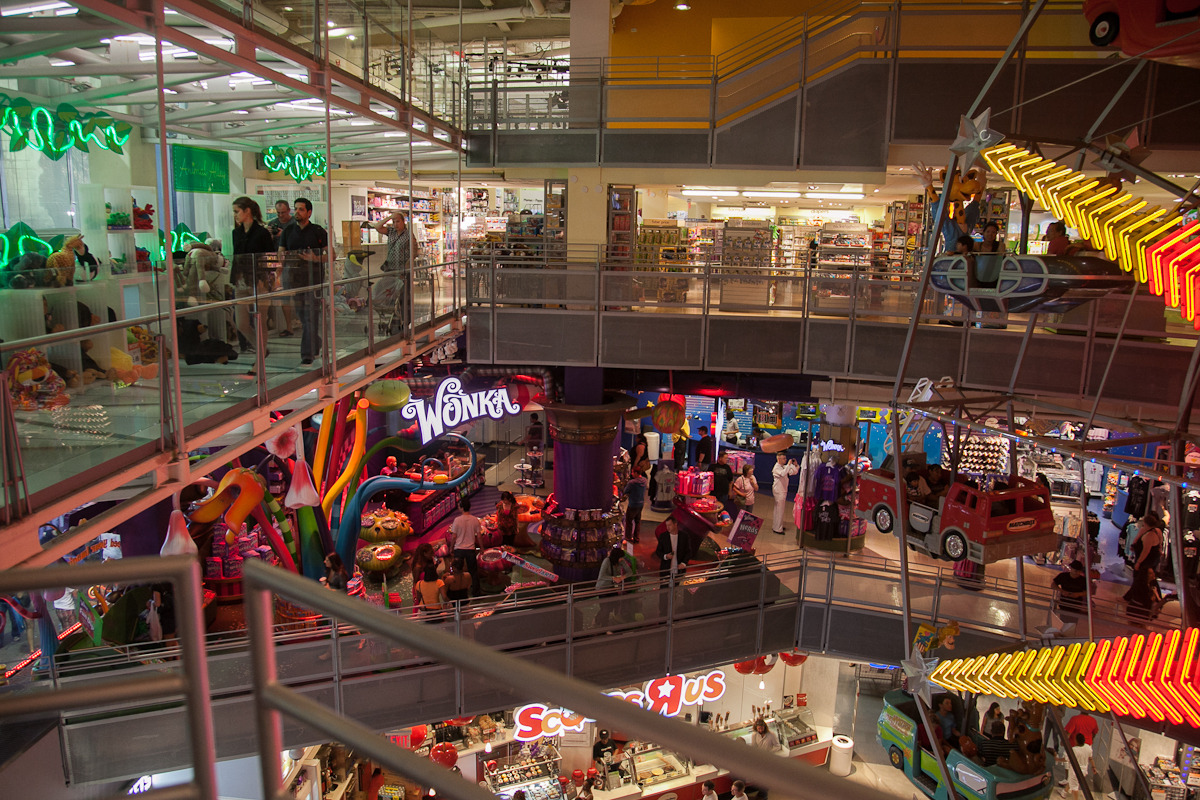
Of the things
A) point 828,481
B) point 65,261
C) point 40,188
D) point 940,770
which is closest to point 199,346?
point 65,261

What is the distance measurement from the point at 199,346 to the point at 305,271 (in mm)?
1750

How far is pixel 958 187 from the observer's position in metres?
6.63

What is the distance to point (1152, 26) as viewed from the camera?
6.11 metres

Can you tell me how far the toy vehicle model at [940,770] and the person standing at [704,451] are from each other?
6789 mm

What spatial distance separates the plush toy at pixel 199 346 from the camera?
17.1 ft

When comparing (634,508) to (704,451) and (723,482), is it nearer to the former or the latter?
(723,482)

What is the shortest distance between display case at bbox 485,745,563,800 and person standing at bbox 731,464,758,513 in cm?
561

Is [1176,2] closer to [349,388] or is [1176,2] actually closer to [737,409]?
[349,388]

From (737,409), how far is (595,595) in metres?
8.43

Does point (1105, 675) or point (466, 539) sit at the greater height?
point (1105, 675)

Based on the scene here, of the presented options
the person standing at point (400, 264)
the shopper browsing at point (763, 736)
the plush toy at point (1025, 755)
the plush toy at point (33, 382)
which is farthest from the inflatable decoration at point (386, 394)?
the plush toy at point (1025, 755)

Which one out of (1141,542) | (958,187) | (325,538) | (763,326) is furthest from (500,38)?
(1141,542)

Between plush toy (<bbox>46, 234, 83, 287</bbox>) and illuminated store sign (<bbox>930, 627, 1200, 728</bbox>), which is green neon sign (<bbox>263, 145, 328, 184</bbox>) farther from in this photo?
illuminated store sign (<bbox>930, 627, 1200, 728</bbox>)

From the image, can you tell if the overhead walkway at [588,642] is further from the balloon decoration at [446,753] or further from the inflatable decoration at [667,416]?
the inflatable decoration at [667,416]
